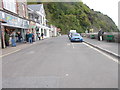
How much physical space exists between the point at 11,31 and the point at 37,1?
58.4 m

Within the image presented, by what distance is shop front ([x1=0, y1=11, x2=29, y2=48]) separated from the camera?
49.7ft

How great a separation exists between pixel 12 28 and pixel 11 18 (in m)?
4.23

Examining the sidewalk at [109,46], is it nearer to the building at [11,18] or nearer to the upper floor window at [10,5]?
the building at [11,18]

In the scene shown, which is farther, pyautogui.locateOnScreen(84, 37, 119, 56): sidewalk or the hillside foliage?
the hillside foliage

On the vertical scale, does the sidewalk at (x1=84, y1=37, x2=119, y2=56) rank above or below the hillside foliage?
below

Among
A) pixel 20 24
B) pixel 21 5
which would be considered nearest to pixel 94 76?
pixel 20 24

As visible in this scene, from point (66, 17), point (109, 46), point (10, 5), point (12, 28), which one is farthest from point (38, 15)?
point (66, 17)

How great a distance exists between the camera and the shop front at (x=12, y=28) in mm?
15139

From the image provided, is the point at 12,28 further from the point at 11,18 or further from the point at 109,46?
the point at 109,46

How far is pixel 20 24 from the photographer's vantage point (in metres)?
19.7

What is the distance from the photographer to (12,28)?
2019 cm

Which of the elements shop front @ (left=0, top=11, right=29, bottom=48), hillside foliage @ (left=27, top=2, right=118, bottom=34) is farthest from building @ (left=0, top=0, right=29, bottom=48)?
hillside foliage @ (left=27, top=2, right=118, bottom=34)

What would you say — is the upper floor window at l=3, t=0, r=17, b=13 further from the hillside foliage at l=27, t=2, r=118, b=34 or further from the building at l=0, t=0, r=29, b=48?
the hillside foliage at l=27, t=2, r=118, b=34

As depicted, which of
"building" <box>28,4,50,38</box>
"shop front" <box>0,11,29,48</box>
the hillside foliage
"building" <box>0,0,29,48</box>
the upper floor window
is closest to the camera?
"building" <box>0,0,29,48</box>
